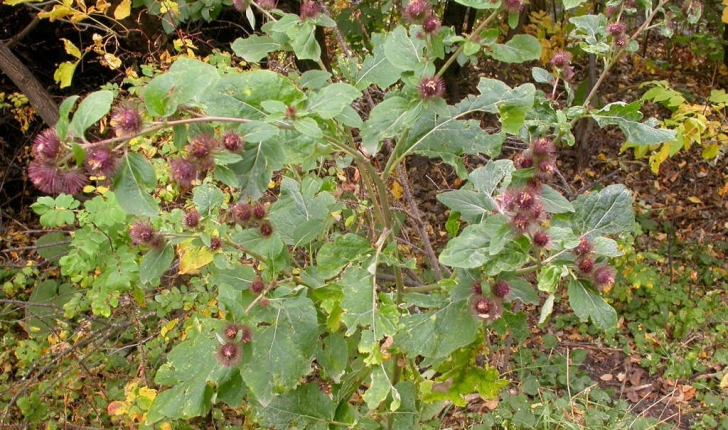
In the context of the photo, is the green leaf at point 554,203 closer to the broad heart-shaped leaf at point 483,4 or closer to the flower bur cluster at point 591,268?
the flower bur cluster at point 591,268

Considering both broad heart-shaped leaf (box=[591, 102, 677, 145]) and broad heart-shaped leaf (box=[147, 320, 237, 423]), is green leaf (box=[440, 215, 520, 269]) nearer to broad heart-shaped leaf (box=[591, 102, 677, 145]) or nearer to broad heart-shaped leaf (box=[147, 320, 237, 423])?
broad heart-shaped leaf (box=[591, 102, 677, 145])

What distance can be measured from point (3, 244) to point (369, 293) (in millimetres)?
4173

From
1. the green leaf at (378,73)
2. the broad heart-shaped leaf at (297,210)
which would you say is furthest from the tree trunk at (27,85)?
the green leaf at (378,73)

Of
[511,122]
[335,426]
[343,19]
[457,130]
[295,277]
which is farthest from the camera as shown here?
[343,19]

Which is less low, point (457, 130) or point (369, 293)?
point (457, 130)

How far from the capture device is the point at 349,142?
5.03 feet

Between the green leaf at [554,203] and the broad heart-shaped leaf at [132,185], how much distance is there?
0.90 metres

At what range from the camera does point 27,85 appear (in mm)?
3596

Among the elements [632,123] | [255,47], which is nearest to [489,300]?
[632,123]

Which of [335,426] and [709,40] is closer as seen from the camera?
[335,426]

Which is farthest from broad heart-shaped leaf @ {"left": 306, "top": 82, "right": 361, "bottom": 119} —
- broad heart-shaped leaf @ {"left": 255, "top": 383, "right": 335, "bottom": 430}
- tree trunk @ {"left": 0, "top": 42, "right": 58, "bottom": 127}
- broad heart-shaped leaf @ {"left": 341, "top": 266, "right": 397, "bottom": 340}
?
tree trunk @ {"left": 0, "top": 42, "right": 58, "bottom": 127}

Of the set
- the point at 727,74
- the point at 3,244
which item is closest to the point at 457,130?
the point at 3,244

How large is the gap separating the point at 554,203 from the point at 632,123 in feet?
1.03

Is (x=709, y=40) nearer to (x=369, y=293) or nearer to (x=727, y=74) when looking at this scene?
(x=727, y=74)
